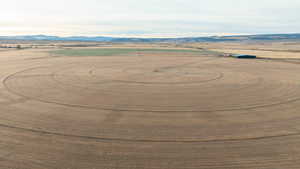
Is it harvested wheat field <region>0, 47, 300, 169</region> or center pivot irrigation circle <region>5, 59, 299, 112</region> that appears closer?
harvested wheat field <region>0, 47, 300, 169</region>

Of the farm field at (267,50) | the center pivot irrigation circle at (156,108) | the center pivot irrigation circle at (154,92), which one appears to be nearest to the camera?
the center pivot irrigation circle at (156,108)

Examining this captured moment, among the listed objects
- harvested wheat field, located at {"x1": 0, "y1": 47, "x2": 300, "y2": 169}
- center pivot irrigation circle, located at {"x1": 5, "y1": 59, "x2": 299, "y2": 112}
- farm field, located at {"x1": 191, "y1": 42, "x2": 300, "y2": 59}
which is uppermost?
farm field, located at {"x1": 191, "y1": 42, "x2": 300, "y2": 59}

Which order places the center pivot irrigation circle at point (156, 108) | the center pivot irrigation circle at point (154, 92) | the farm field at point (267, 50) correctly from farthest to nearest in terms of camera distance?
1. the farm field at point (267, 50)
2. the center pivot irrigation circle at point (154, 92)
3. the center pivot irrigation circle at point (156, 108)

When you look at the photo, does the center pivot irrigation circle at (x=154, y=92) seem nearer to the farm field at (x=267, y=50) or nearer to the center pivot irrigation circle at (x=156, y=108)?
the center pivot irrigation circle at (x=156, y=108)

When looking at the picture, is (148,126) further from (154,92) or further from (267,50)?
(267,50)

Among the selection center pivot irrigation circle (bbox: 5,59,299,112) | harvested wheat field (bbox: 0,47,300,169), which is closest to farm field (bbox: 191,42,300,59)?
center pivot irrigation circle (bbox: 5,59,299,112)

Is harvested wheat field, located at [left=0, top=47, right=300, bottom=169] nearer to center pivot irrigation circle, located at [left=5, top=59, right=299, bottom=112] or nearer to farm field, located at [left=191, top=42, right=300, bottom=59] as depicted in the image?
center pivot irrigation circle, located at [left=5, top=59, right=299, bottom=112]

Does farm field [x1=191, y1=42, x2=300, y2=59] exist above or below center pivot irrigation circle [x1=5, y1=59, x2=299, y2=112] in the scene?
above

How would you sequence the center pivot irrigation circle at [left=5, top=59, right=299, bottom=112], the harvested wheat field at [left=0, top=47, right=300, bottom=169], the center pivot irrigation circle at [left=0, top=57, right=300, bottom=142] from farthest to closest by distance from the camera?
the center pivot irrigation circle at [left=5, top=59, right=299, bottom=112]
the center pivot irrigation circle at [left=0, top=57, right=300, bottom=142]
the harvested wheat field at [left=0, top=47, right=300, bottom=169]

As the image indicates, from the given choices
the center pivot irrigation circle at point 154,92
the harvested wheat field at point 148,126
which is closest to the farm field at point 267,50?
the center pivot irrigation circle at point 154,92

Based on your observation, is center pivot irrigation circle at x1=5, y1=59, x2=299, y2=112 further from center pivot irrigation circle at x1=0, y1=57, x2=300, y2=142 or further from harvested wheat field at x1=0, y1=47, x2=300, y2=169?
harvested wheat field at x1=0, y1=47, x2=300, y2=169

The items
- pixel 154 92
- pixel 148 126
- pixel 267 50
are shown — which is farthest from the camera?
pixel 267 50

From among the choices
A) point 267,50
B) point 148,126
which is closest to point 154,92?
point 148,126

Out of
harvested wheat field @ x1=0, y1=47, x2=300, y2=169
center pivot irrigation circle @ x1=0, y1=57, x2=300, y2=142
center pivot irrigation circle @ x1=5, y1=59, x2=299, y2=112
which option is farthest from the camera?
center pivot irrigation circle @ x1=5, y1=59, x2=299, y2=112
